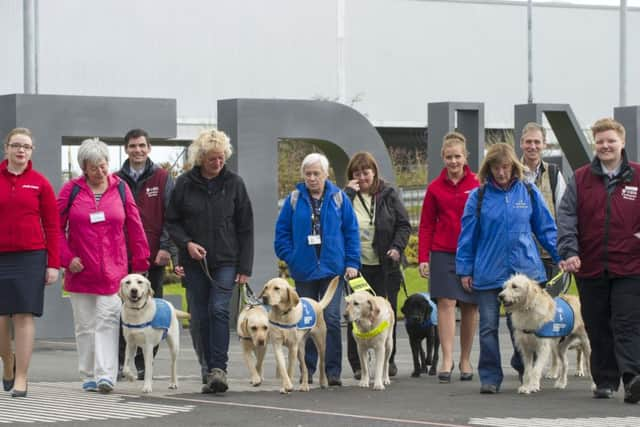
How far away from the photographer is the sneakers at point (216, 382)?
11.8 metres

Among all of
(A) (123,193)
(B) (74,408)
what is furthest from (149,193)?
(B) (74,408)

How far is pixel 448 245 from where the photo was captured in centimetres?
1354

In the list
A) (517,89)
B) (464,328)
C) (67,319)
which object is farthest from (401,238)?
(517,89)

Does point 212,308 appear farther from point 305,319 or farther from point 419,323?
point 419,323

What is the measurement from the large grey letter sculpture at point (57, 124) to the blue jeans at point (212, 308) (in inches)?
271

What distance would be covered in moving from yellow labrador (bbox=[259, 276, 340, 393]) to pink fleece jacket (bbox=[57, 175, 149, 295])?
4.20 ft

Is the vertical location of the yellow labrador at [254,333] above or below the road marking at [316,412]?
above

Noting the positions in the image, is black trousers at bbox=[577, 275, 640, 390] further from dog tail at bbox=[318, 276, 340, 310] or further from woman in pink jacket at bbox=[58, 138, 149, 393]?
woman in pink jacket at bbox=[58, 138, 149, 393]

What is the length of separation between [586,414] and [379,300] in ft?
9.27

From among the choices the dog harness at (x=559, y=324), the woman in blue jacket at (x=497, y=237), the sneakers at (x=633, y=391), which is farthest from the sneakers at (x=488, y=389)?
the sneakers at (x=633, y=391)

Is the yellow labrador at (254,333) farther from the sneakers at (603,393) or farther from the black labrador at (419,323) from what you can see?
the sneakers at (603,393)

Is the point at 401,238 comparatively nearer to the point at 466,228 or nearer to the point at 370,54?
the point at 466,228

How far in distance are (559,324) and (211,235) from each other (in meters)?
3.04

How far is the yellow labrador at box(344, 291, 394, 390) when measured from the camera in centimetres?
1265
